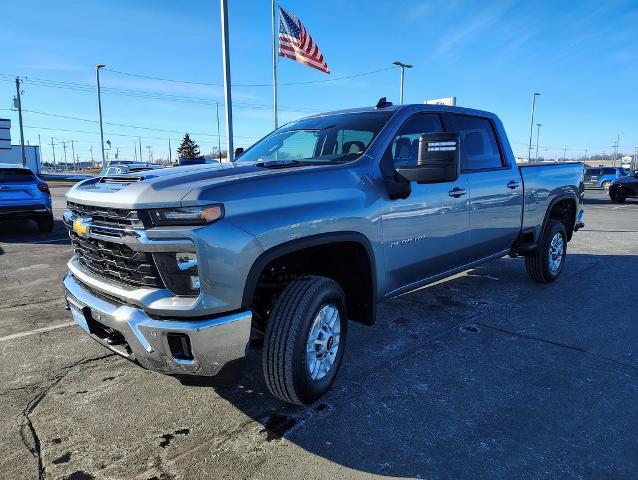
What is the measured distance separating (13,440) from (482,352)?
3270 mm

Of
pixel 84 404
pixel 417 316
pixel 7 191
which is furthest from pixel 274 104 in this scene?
pixel 84 404

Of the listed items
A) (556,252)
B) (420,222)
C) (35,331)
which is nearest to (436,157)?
(420,222)

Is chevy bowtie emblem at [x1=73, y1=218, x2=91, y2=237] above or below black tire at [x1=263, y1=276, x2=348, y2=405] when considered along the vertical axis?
above

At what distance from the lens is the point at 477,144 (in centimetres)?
474

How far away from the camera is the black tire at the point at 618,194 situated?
21.4m

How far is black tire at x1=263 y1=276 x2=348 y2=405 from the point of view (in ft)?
8.84

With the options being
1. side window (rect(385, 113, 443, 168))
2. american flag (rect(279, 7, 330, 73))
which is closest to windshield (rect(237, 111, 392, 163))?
side window (rect(385, 113, 443, 168))

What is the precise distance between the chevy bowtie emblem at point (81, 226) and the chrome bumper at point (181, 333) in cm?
56

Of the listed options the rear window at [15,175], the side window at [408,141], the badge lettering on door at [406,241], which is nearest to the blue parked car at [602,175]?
the rear window at [15,175]

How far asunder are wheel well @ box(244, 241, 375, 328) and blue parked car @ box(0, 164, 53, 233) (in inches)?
337

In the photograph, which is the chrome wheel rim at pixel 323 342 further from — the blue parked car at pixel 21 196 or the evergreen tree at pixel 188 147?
the evergreen tree at pixel 188 147

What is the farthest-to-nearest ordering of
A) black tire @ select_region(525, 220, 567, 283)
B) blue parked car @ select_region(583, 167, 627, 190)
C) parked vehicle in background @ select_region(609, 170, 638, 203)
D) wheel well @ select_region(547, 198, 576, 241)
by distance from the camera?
blue parked car @ select_region(583, 167, 627, 190) < parked vehicle in background @ select_region(609, 170, 638, 203) < wheel well @ select_region(547, 198, 576, 241) < black tire @ select_region(525, 220, 567, 283)

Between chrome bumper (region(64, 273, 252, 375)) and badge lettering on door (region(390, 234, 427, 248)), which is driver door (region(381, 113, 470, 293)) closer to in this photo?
badge lettering on door (region(390, 234, 427, 248))

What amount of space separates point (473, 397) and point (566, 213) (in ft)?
14.0
